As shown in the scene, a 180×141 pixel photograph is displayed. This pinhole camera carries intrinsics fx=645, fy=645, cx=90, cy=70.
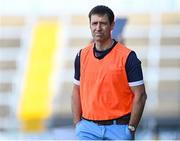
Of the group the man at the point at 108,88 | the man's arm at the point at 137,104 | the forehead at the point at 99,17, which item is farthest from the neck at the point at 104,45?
the man's arm at the point at 137,104

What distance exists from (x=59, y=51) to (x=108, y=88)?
616cm

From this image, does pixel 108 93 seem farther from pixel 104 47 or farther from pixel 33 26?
pixel 33 26

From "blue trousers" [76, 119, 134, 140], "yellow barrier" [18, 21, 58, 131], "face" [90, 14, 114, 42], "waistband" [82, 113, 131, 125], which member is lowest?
"yellow barrier" [18, 21, 58, 131]

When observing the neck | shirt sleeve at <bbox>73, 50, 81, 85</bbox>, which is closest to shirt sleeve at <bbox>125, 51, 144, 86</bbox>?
the neck

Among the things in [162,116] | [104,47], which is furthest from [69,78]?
[104,47]

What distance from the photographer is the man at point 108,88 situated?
2973mm

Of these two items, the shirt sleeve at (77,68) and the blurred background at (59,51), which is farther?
the blurred background at (59,51)

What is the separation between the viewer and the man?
117 inches

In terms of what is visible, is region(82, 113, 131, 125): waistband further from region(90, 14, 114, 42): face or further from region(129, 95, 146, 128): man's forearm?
region(90, 14, 114, 42): face

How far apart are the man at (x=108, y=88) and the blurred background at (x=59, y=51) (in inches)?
212

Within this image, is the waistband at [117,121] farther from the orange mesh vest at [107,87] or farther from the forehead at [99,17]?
the forehead at [99,17]

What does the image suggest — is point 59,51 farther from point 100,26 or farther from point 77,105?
point 100,26

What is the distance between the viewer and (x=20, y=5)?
9.16 m

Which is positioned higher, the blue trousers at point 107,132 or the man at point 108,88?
the man at point 108,88
